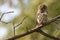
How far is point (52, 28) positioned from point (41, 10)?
1.18 metres

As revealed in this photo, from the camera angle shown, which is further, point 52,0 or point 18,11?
point 18,11

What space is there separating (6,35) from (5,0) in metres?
2.10

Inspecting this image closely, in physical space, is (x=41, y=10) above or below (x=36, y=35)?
above

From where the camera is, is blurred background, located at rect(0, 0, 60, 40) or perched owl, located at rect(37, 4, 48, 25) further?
blurred background, located at rect(0, 0, 60, 40)

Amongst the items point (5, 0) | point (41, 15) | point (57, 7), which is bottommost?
Answer: point (5, 0)

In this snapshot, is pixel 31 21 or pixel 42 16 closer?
pixel 42 16

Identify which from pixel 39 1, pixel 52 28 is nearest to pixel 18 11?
pixel 39 1

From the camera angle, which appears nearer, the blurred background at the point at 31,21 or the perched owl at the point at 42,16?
the perched owl at the point at 42,16

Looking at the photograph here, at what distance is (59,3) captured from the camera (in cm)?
444

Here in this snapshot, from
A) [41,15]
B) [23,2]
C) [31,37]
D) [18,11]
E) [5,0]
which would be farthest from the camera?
[5,0]

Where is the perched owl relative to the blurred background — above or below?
above

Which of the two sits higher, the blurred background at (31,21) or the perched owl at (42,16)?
the perched owl at (42,16)

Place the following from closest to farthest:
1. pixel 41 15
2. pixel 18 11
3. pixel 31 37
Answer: pixel 41 15, pixel 31 37, pixel 18 11

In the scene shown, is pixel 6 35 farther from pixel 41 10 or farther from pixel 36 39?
pixel 41 10
